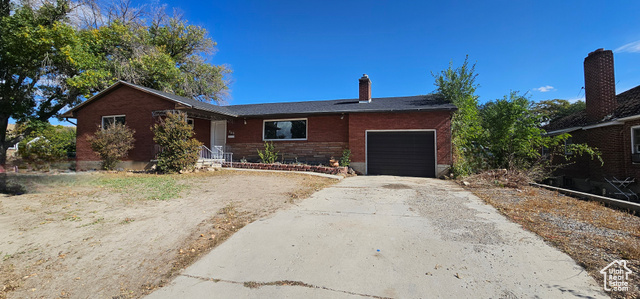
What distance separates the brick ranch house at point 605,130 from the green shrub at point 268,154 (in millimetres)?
14281

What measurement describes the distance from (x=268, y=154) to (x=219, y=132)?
13.1 ft

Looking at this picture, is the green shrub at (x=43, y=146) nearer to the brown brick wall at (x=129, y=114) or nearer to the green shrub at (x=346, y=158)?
the brown brick wall at (x=129, y=114)

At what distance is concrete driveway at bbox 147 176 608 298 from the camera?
239cm

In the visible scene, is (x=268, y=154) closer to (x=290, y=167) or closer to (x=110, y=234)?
(x=290, y=167)

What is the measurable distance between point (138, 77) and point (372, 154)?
17808mm

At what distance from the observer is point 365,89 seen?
1514 cm

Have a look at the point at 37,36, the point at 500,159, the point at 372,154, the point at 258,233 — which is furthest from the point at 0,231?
the point at 37,36

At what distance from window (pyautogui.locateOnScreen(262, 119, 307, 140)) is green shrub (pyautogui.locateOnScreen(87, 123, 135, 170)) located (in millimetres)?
6567

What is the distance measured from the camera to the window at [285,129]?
573 inches

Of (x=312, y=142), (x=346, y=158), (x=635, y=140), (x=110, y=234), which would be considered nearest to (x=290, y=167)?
(x=312, y=142)

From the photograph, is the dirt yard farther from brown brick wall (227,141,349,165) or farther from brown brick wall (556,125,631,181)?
brown brick wall (556,125,631,181)

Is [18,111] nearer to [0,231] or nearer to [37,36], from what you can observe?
[37,36]

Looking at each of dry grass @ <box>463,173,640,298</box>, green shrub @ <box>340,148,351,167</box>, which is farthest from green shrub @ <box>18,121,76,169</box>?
dry grass @ <box>463,173,640,298</box>

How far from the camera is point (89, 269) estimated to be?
2.91 meters
